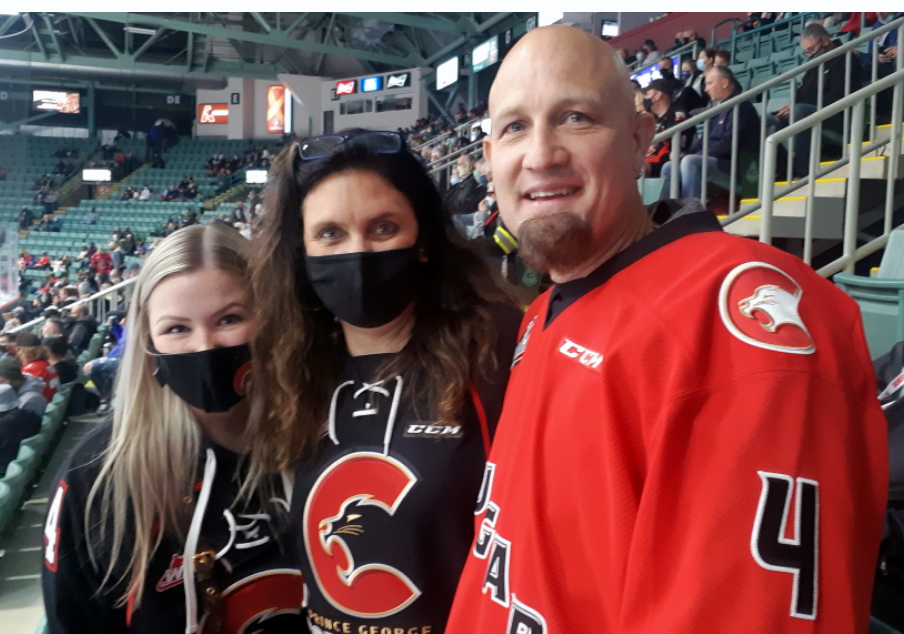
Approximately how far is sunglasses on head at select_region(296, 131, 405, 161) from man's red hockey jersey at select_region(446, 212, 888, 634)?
0.55 metres

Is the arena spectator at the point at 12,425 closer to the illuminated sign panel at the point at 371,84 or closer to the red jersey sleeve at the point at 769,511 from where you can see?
the illuminated sign panel at the point at 371,84

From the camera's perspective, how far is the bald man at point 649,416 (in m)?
0.57

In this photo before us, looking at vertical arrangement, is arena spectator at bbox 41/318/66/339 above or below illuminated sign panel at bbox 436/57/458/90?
below

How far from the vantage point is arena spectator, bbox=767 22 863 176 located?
4059 mm

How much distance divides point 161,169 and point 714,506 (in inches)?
253

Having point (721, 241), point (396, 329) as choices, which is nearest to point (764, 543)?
point (721, 241)

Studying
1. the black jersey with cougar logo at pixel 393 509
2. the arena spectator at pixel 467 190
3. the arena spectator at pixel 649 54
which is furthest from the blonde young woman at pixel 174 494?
the arena spectator at pixel 649 54

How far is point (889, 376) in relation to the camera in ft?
5.27

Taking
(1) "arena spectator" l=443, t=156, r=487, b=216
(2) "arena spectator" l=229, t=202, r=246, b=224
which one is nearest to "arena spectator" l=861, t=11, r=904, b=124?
(1) "arena spectator" l=443, t=156, r=487, b=216

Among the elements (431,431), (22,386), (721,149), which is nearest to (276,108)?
(22,386)

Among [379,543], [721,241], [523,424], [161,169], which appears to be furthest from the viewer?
[161,169]

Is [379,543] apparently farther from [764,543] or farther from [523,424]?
[764,543]

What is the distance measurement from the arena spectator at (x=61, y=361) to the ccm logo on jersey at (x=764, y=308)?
11.6 feet

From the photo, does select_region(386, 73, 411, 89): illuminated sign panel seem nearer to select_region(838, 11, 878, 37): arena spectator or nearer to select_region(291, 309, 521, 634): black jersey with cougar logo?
select_region(838, 11, 878, 37): arena spectator
